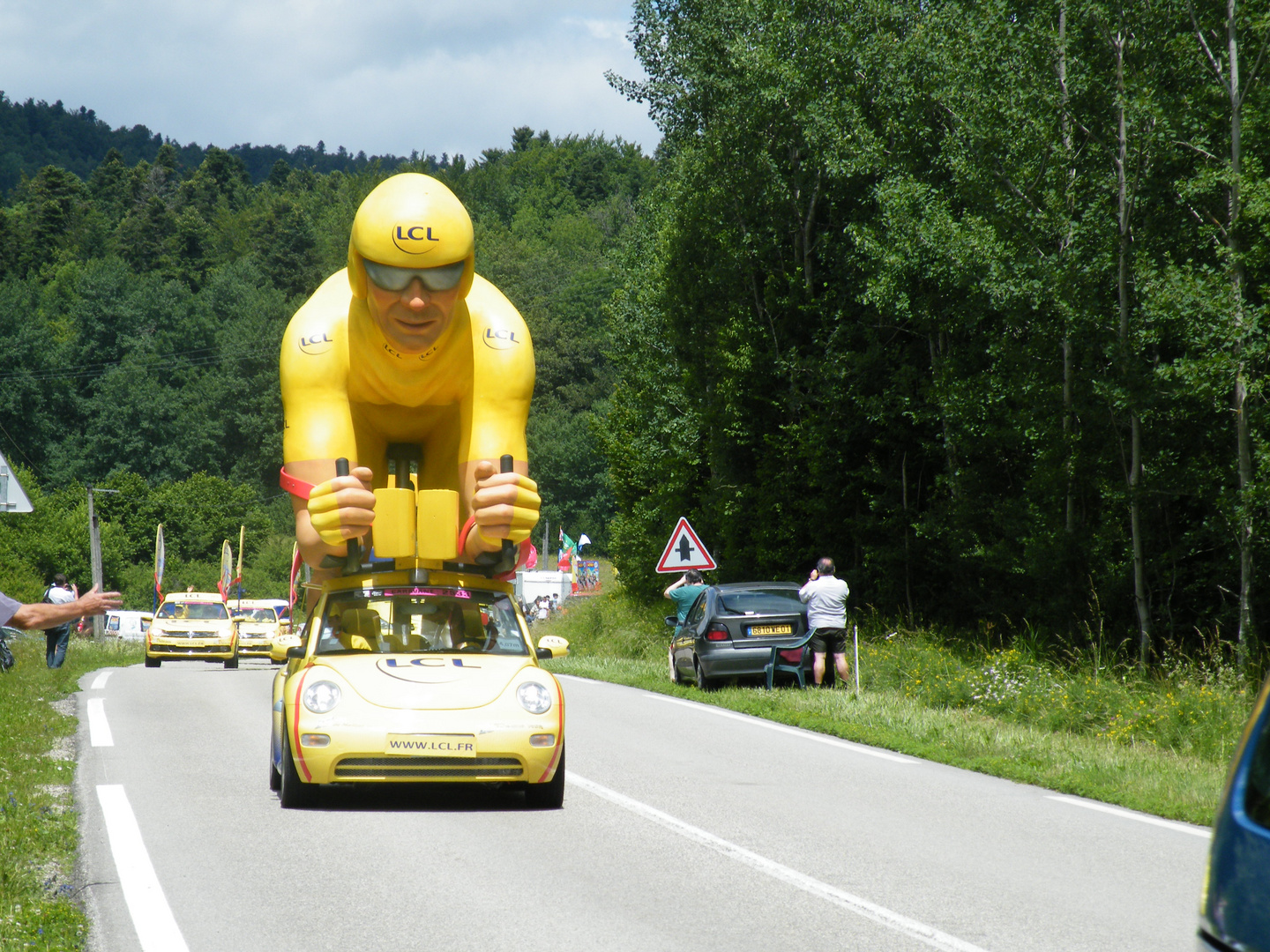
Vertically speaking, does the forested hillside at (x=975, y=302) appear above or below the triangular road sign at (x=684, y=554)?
above

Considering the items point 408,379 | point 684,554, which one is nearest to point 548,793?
point 408,379

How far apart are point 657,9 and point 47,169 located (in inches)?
4692

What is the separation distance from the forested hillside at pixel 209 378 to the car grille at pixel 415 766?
284 ft

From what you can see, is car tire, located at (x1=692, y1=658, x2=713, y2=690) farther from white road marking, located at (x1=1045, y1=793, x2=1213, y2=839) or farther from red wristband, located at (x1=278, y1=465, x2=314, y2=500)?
red wristband, located at (x1=278, y1=465, x2=314, y2=500)

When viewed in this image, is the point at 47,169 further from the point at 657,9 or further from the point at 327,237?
the point at 657,9

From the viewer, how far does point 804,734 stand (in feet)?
50.2

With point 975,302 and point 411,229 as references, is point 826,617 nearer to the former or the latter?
point 975,302

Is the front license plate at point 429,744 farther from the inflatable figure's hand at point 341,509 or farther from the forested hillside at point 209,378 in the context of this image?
the forested hillside at point 209,378

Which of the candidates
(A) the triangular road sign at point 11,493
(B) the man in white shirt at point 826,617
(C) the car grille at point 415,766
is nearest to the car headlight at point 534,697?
(C) the car grille at point 415,766

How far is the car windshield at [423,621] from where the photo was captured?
34.0ft

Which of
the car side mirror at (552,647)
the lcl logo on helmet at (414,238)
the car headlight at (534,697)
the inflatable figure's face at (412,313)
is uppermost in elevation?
the lcl logo on helmet at (414,238)

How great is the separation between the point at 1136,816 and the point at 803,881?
11.8 ft

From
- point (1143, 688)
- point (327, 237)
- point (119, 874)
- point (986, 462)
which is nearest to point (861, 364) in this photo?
point (986, 462)

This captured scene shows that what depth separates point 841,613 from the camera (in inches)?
755
